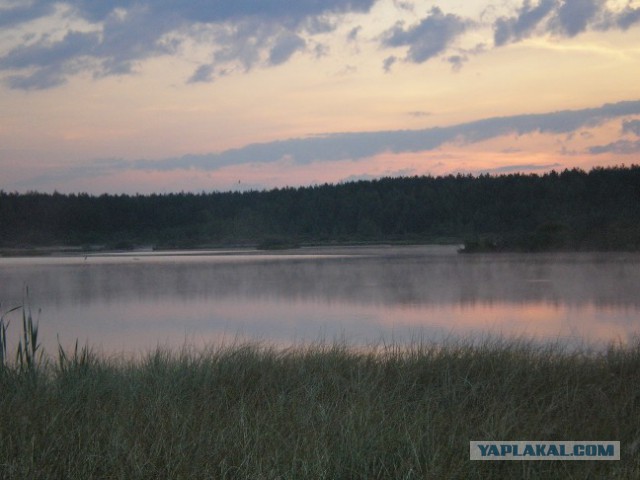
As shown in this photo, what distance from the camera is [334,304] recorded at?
41.5 ft

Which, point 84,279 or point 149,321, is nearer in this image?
Answer: point 149,321

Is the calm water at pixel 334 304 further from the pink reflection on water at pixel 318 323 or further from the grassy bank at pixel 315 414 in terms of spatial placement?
the grassy bank at pixel 315 414

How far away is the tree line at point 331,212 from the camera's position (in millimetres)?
43750

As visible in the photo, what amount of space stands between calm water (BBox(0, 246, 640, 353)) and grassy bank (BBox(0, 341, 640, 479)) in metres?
2.58

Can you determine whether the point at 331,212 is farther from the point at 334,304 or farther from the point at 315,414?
the point at 315,414

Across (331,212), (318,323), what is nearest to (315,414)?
(318,323)

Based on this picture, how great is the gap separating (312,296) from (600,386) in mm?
8849

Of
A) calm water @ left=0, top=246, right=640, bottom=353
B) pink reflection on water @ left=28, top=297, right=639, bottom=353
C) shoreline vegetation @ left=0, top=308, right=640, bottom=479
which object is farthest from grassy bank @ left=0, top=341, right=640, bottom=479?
calm water @ left=0, top=246, right=640, bottom=353

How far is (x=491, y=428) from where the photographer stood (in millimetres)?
4141

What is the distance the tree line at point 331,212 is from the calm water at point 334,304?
13.9 metres

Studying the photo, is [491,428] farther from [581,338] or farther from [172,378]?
[581,338]

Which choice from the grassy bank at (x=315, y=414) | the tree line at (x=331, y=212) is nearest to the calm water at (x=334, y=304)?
the grassy bank at (x=315, y=414)

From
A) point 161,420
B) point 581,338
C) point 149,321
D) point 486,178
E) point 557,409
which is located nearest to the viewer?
point 161,420

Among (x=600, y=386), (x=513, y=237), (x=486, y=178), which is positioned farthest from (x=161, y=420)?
(x=486, y=178)
